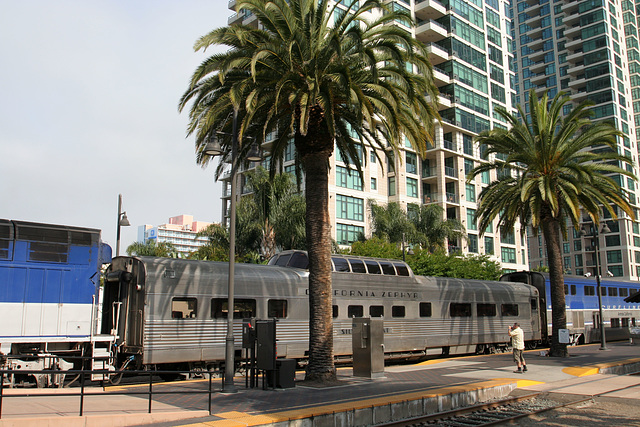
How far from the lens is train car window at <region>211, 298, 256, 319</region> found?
57.1 ft

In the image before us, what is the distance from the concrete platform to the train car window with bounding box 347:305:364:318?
8.01ft

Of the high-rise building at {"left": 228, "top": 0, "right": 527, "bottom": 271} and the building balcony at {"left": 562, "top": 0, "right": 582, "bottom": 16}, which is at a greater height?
the building balcony at {"left": 562, "top": 0, "right": 582, "bottom": 16}

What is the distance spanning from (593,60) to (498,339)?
89.9m

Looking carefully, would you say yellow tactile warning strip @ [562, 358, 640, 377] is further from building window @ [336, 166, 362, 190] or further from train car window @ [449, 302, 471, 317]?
building window @ [336, 166, 362, 190]

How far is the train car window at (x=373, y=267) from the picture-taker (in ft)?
Result: 72.4

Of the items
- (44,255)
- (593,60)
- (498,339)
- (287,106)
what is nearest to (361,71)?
(287,106)

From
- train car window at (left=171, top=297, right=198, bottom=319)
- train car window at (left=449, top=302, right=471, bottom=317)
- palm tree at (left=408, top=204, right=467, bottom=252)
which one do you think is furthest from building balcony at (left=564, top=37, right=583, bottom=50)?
train car window at (left=171, top=297, right=198, bottom=319)

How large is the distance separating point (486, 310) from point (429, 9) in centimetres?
4697

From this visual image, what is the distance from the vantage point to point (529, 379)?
1770 cm

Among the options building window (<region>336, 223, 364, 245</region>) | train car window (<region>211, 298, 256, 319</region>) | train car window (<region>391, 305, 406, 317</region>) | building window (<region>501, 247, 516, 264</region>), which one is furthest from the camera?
building window (<region>501, 247, 516, 264</region>)

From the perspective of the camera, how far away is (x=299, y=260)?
21047mm

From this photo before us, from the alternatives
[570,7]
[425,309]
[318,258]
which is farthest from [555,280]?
[570,7]

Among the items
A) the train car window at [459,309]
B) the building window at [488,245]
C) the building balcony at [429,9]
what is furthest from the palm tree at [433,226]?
the building balcony at [429,9]

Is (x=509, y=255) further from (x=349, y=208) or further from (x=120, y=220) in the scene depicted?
(x=120, y=220)
